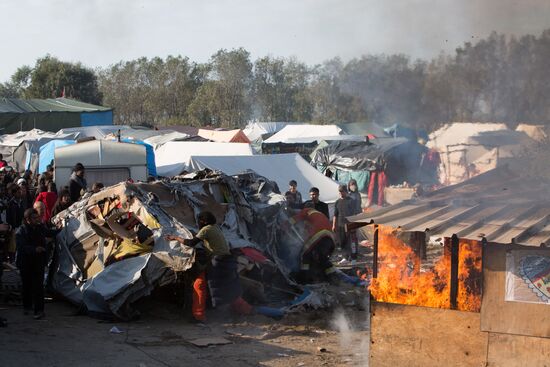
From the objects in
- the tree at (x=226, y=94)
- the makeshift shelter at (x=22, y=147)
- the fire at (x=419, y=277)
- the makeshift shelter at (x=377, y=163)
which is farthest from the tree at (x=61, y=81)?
the fire at (x=419, y=277)

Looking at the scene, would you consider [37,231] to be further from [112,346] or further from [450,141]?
[450,141]

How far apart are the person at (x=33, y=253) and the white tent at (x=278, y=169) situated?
9738 mm

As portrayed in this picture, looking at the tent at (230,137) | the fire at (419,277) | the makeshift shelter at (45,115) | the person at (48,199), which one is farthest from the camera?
the makeshift shelter at (45,115)

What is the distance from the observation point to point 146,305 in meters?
9.84

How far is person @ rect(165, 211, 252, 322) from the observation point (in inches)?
367

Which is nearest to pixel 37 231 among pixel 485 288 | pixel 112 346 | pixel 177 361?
pixel 112 346

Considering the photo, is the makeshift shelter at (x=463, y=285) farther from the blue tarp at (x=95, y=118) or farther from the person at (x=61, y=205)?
the blue tarp at (x=95, y=118)

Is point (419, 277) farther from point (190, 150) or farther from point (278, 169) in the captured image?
point (190, 150)

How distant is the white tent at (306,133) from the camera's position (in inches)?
1250

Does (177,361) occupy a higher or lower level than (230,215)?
lower

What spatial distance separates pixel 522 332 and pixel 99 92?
195 feet

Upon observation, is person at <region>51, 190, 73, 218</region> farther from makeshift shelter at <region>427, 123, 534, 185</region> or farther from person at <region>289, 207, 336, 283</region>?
makeshift shelter at <region>427, 123, 534, 185</region>

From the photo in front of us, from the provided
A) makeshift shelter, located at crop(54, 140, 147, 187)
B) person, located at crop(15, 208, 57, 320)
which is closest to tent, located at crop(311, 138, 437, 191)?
makeshift shelter, located at crop(54, 140, 147, 187)

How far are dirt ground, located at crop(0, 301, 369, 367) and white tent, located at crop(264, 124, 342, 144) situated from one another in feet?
72.1
